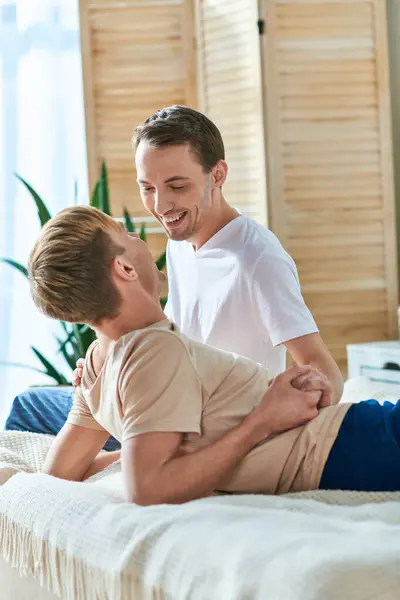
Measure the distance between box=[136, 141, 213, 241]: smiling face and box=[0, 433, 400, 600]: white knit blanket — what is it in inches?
29.1

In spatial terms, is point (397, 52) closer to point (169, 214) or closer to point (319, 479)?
point (169, 214)

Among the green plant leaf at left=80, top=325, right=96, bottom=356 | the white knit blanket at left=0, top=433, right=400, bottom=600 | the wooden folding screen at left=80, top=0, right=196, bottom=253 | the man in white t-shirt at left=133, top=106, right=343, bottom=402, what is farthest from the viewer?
the wooden folding screen at left=80, top=0, right=196, bottom=253

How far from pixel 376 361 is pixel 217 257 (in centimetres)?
191

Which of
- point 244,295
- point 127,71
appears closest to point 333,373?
point 244,295

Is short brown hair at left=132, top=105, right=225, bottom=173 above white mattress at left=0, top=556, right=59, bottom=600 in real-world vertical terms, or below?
above

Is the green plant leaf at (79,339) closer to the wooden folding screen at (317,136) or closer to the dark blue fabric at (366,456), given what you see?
the wooden folding screen at (317,136)

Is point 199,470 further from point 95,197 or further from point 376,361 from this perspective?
point 95,197

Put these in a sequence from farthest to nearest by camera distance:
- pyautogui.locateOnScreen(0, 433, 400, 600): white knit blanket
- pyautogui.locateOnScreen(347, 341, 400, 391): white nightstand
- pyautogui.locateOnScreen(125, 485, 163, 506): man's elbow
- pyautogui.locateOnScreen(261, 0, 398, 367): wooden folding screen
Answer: pyautogui.locateOnScreen(261, 0, 398, 367): wooden folding screen
pyautogui.locateOnScreen(347, 341, 400, 391): white nightstand
pyautogui.locateOnScreen(125, 485, 163, 506): man's elbow
pyautogui.locateOnScreen(0, 433, 400, 600): white knit blanket

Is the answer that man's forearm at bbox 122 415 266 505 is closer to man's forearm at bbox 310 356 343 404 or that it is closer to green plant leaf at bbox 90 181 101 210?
man's forearm at bbox 310 356 343 404

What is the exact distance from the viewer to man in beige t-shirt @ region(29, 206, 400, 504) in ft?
4.83

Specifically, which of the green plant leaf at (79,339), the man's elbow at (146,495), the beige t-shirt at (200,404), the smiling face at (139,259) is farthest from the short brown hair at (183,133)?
the green plant leaf at (79,339)

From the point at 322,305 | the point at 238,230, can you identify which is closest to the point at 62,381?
the point at 322,305

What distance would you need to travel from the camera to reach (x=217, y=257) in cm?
227

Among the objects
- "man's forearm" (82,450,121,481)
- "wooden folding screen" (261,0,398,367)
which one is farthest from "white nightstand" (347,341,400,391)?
"man's forearm" (82,450,121,481)
